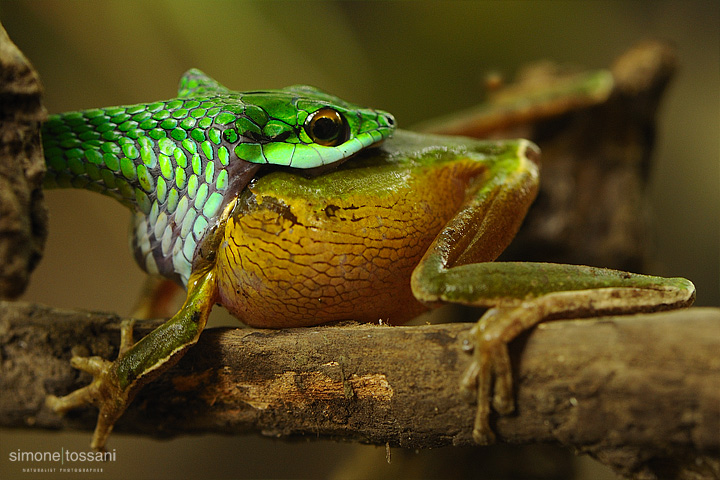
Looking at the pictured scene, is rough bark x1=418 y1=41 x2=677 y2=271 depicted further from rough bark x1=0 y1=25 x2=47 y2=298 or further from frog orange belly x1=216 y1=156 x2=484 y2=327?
rough bark x1=0 y1=25 x2=47 y2=298

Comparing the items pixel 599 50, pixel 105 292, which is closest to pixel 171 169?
pixel 105 292

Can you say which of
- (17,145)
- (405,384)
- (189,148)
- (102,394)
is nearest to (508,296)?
(405,384)

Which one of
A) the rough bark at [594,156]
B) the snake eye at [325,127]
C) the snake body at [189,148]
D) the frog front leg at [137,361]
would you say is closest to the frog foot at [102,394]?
the frog front leg at [137,361]

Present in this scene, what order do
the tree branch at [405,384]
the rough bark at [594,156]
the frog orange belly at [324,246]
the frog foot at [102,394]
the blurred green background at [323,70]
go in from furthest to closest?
1. the blurred green background at [323,70]
2. the rough bark at [594,156]
3. the frog foot at [102,394]
4. the frog orange belly at [324,246]
5. the tree branch at [405,384]

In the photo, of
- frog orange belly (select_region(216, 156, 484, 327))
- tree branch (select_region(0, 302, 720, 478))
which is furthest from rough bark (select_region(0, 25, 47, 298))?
frog orange belly (select_region(216, 156, 484, 327))

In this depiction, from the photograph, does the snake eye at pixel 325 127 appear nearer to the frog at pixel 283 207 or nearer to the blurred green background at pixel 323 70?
the frog at pixel 283 207

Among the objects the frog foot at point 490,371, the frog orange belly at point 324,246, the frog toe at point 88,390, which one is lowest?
the frog foot at point 490,371

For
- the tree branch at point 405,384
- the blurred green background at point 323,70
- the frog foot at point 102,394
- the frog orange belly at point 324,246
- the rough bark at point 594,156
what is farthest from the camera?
the blurred green background at point 323,70

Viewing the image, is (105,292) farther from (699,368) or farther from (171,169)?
(699,368)
